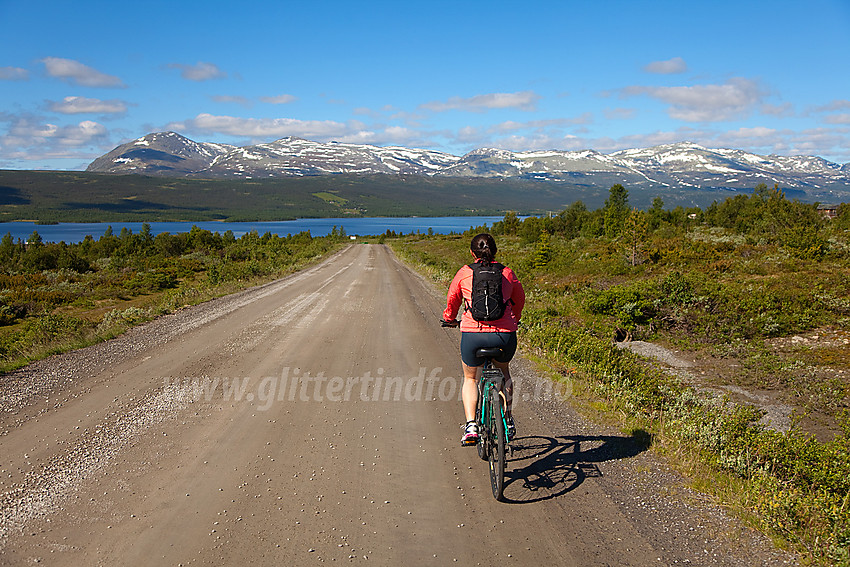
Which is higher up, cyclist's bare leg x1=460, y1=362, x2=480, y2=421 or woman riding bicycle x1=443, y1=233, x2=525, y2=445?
Result: woman riding bicycle x1=443, y1=233, x2=525, y2=445

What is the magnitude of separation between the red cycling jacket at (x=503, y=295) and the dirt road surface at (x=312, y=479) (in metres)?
1.32

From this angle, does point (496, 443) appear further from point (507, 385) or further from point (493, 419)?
point (507, 385)

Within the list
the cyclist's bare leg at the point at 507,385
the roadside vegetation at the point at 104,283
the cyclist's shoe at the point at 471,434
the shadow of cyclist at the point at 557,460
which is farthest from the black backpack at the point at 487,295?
the roadside vegetation at the point at 104,283

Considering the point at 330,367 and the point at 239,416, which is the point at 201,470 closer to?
the point at 239,416

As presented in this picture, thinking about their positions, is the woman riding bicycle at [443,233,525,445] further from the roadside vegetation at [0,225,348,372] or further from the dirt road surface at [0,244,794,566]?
the roadside vegetation at [0,225,348,372]

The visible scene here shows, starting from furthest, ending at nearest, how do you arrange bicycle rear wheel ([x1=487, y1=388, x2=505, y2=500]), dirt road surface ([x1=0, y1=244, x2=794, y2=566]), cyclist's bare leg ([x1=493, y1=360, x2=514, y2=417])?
cyclist's bare leg ([x1=493, y1=360, x2=514, y2=417]) → bicycle rear wheel ([x1=487, y1=388, x2=505, y2=500]) → dirt road surface ([x1=0, y1=244, x2=794, y2=566])

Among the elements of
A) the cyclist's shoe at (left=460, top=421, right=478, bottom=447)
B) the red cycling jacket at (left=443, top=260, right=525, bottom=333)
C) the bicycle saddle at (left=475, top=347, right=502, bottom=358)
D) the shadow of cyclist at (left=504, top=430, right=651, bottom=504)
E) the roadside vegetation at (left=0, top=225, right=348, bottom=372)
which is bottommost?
the roadside vegetation at (left=0, top=225, right=348, bottom=372)

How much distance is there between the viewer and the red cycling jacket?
4621 millimetres

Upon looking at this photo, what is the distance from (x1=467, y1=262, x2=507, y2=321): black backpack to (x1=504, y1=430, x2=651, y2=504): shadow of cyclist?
57.0 inches

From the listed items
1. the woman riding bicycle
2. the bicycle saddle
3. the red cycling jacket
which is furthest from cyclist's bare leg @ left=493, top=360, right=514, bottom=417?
the red cycling jacket

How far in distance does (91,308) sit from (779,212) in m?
43.8

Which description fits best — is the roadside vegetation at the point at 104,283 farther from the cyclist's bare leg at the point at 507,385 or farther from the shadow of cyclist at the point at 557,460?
the shadow of cyclist at the point at 557,460

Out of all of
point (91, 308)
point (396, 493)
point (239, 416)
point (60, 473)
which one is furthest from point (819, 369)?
point (91, 308)

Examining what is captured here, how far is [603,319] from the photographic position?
49.6 ft
